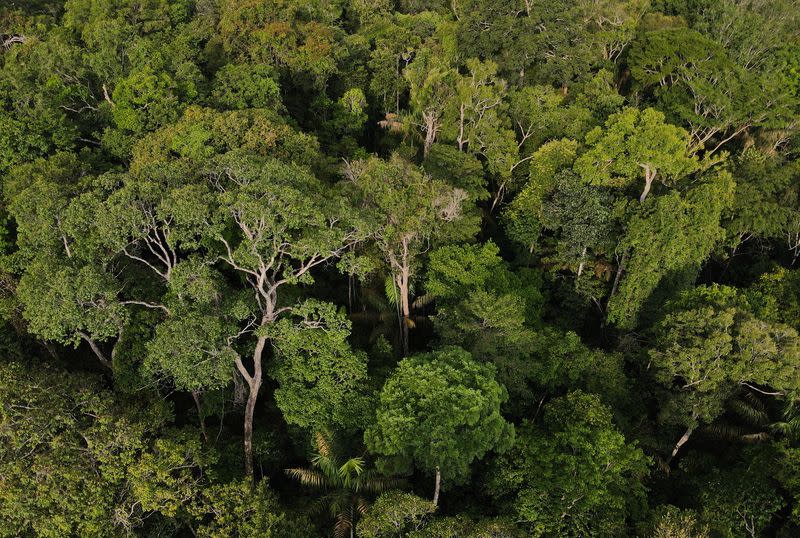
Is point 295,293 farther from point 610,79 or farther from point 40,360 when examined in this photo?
point 610,79

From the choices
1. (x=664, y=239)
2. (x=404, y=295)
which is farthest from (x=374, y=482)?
(x=664, y=239)

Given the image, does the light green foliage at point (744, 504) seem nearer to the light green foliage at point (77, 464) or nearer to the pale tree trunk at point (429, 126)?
the light green foliage at point (77, 464)

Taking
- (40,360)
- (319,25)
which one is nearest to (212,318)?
(40,360)

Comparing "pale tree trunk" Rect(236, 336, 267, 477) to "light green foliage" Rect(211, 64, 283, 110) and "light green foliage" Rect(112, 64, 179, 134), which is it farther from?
"light green foliage" Rect(211, 64, 283, 110)

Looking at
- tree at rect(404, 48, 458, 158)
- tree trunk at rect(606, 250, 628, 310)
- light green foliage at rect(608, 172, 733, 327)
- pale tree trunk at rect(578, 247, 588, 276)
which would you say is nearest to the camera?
light green foliage at rect(608, 172, 733, 327)

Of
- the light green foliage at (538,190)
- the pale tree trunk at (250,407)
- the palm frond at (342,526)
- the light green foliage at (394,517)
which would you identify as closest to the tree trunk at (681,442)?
the light green foliage at (538,190)

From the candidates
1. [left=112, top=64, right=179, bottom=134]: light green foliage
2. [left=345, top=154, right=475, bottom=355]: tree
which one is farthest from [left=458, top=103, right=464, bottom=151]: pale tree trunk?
[left=112, top=64, right=179, bottom=134]: light green foliage
